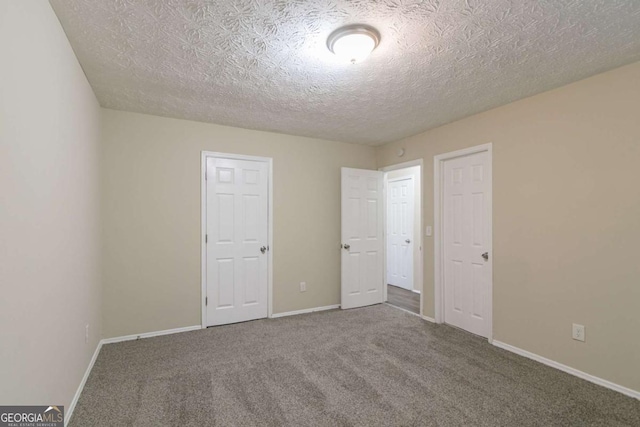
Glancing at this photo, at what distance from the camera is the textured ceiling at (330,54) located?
65.6 inches

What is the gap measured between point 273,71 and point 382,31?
90cm

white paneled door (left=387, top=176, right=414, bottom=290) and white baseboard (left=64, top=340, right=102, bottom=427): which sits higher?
white paneled door (left=387, top=176, right=414, bottom=290)

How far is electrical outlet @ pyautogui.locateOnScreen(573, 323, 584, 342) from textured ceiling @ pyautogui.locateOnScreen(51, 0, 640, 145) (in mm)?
2028

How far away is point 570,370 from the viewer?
2520mm

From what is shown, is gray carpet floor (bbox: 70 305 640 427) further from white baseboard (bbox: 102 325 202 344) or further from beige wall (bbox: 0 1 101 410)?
beige wall (bbox: 0 1 101 410)

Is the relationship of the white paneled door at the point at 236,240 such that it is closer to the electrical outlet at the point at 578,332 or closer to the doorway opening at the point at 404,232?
the doorway opening at the point at 404,232

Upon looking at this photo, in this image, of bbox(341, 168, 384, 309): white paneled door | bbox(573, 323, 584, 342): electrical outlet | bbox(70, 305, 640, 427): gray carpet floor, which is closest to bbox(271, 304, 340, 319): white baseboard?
bbox(341, 168, 384, 309): white paneled door

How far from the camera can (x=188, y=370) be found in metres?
2.59

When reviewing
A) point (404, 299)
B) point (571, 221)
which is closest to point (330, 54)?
point (571, 221)

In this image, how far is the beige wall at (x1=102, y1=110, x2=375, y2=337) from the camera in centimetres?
321

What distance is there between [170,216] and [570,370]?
13.5ft

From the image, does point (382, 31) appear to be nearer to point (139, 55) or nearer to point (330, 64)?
point (330, 64)

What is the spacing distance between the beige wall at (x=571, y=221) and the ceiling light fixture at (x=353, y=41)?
189cm

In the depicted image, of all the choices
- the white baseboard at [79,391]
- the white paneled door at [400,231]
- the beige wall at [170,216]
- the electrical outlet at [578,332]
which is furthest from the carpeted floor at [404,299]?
the white baseboard at [79,391]
